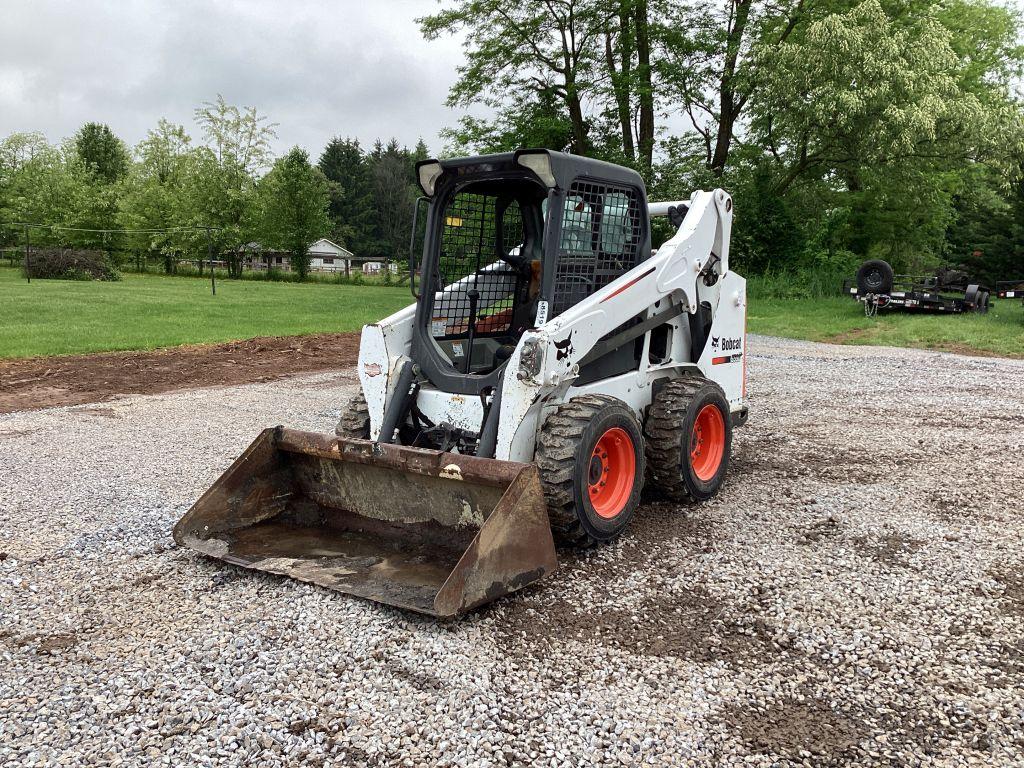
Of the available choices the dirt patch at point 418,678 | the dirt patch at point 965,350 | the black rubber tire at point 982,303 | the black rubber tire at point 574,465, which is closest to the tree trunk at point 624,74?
the black rubber tire at point 982,303

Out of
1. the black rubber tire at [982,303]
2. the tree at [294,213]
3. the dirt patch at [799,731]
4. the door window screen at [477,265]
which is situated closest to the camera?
the dirt patch at [799,731]

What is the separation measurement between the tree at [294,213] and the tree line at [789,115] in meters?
23.3

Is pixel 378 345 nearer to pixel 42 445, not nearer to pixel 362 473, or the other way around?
pixel 362 473

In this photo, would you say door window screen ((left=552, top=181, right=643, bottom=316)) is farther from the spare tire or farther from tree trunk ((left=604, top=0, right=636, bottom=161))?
tree trunk ((left=604, top=0, right=636, bottom=161))

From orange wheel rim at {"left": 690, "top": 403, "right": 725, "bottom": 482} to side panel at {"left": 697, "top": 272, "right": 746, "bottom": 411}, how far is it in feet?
1.49

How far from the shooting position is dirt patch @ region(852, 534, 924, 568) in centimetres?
450

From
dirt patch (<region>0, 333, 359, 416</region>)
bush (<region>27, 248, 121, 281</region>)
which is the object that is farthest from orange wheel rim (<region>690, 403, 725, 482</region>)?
bush (<region>27, 248, 121, 281</region>)

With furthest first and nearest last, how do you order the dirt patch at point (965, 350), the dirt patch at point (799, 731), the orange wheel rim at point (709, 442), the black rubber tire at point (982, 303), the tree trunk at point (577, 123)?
the tree trunk at point (577, 123) → the black rubber tire at point (982, 303) → the dirt patch at point (965, 350) → the orange wheel rim at point (709, 442) → the dirt patch at point (799, 731)

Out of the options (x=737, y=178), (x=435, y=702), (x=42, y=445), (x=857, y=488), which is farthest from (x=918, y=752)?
(x=737, y=178)

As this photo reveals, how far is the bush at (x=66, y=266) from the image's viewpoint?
35531 millimetres

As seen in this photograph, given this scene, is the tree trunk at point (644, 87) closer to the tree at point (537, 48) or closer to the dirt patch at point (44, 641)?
the tree at point (537, 48)

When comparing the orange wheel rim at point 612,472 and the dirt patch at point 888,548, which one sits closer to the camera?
the dirt patch at point 888,548

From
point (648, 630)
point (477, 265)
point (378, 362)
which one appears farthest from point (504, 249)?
point (648, 630)

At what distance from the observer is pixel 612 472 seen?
4.77 m
